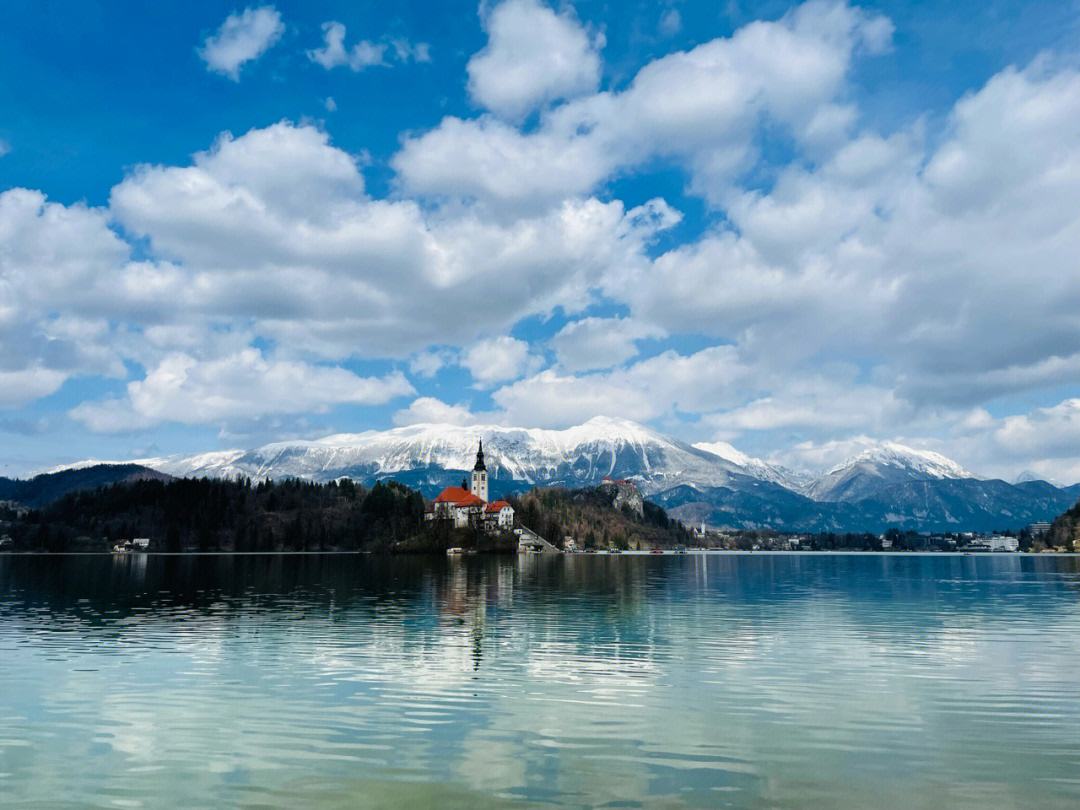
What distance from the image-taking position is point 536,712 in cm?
3195

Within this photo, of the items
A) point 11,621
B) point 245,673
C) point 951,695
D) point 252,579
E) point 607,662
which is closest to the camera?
point 951,695

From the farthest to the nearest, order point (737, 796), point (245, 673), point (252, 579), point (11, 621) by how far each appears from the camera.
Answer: point (252, 579) → point (11, 621) → point (245, 673) → point (737, 796)

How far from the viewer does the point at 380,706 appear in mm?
32938

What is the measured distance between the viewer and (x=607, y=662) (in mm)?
43812

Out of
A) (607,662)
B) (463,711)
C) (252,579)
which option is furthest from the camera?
(252,579)

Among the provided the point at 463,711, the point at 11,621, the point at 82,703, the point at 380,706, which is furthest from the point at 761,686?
the point at 11,621

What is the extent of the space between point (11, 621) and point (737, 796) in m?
64.4

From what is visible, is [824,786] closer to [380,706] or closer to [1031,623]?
[380,706]

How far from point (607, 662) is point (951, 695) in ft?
56.0

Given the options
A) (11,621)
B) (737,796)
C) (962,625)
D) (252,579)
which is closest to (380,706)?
(737,796)

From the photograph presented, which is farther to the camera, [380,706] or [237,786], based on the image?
[380,706]

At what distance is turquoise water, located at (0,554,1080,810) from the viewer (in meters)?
22.6

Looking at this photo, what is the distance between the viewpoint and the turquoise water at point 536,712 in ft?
74.2

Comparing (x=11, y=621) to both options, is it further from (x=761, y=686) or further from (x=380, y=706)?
(x=761, y=686)
